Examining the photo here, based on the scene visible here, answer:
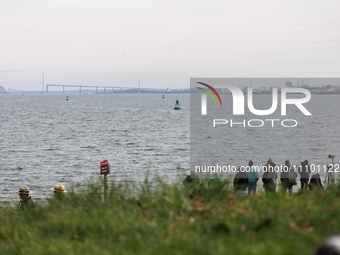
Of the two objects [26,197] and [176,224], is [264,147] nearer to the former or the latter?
[26,197]

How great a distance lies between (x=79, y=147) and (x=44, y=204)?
32.3 m

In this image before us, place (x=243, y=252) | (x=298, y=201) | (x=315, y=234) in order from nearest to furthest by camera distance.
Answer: (x=243, y=252) → (x=315, y=234) → (x=298, y=201)

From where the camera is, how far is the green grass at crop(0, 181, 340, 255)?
18.2ft

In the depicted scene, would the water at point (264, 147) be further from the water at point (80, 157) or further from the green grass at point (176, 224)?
the green grass at point (176, 224)

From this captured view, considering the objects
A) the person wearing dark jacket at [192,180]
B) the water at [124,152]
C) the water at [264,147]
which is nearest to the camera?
the person wearing dark jacket at [192,180]

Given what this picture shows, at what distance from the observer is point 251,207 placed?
→ 690 centimetres

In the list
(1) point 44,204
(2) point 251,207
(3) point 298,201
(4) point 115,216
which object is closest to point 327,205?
(3) point 298,201

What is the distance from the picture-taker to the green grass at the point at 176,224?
5.56 metres

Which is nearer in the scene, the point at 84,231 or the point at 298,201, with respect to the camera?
the point at 84,231

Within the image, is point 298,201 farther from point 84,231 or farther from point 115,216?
point 84,231

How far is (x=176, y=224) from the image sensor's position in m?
6.44

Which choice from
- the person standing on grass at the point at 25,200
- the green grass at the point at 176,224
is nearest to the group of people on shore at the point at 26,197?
the person standing on grass at the point at 25,200

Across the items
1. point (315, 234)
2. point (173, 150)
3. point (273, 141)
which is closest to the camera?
point (315, 234)

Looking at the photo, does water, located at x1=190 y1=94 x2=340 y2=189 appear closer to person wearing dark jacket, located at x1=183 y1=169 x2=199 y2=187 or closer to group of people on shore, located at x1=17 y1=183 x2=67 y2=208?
person wearing dark jacket, located at x1=183 y1=169 x2=199 y2=187
